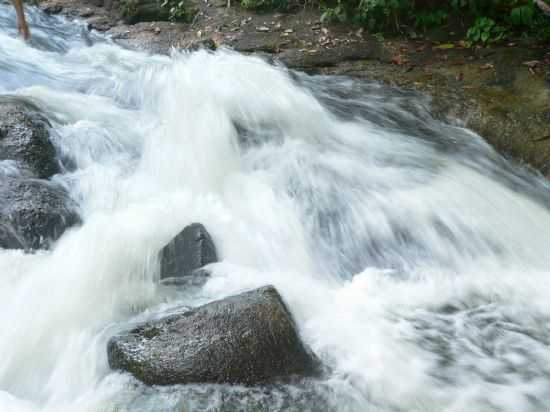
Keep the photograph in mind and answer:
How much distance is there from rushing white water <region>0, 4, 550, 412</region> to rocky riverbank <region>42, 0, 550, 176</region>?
324mm

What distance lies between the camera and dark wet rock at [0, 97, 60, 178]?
5402mm

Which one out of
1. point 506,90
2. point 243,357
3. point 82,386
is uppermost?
point 506,90

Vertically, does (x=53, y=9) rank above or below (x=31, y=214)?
above

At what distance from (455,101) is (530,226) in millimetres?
2167

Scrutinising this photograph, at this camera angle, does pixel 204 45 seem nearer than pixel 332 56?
No

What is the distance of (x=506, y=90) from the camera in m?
6.43

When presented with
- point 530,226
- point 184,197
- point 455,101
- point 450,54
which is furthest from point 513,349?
point 450,54

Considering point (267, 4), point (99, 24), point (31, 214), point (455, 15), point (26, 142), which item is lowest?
point (31, 214)

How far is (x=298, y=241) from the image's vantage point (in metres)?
4.89

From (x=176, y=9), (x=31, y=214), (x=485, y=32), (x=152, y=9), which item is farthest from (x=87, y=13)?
(x=485, y=32)

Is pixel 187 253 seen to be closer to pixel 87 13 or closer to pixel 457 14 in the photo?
pixel 457 14

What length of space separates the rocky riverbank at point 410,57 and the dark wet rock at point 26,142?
3333 millimetres

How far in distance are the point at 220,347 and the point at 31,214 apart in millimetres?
2453

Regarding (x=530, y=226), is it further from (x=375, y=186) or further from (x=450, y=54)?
(x=450, y=54)
